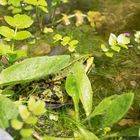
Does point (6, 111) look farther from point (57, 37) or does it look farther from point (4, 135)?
point (57, 37)

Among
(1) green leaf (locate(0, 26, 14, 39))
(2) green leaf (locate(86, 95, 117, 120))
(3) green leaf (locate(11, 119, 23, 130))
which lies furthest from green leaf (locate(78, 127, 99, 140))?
(1) green leaf (locate(0, 26, 14, 39))

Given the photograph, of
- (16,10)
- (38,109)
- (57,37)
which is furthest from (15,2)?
(38,109)

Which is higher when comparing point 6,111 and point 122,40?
point 122,40

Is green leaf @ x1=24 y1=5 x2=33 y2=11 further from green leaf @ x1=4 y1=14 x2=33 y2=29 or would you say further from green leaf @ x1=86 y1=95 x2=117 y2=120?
green leaf @ x1=86 y1=95 x2=117 y2=120

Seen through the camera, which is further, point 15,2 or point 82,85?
point 15,2

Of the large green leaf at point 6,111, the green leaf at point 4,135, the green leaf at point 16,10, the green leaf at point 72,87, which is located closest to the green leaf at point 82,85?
the green leaf at point 72,87

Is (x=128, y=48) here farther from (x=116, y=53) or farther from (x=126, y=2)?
(x=126, y=2)
